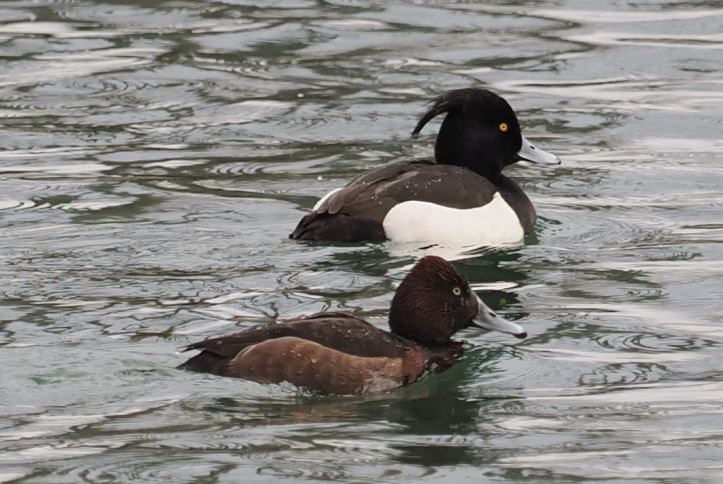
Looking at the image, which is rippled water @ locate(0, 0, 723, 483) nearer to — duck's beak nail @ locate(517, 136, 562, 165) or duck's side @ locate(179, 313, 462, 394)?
duck's side @ locate(179, 313, 462, 394)

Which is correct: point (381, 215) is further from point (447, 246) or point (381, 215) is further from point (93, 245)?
point (93, 245)

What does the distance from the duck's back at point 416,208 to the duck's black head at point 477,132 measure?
205mm

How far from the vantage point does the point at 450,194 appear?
11.1 m

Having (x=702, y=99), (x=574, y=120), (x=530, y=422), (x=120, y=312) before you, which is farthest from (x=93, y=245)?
→ (x=702, y=99)

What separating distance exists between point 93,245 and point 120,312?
5.08ft

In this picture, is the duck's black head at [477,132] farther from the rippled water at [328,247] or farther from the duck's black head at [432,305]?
the duck's black head at [432,305]

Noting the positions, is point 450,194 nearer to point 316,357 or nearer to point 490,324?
point 490,324

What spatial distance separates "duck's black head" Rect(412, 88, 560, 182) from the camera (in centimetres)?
1148

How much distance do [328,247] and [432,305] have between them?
2.36m

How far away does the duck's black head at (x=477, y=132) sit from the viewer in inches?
452

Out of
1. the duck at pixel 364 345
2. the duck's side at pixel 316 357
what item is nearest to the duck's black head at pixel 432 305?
the duck at pixel 364 345

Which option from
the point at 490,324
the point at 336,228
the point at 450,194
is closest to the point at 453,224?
the point at 450,194

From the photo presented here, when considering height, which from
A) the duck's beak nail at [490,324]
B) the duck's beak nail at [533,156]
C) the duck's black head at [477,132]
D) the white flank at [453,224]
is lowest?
the white flank at [453,224]

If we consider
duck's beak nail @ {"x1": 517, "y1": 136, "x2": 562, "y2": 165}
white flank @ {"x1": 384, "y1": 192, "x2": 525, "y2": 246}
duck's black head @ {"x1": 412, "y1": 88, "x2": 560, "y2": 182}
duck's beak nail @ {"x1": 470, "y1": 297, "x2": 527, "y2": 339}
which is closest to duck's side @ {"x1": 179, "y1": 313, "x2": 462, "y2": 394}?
duck's beak nail @ {"x1": 470, "y1": 297, "x2": 527, "y2": 339}
